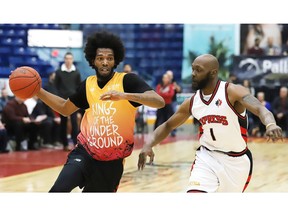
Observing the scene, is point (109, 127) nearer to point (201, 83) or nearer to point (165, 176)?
point (201, 83)

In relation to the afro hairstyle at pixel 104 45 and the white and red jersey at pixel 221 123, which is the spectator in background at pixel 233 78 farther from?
the white and red jersey at pixel 221 123

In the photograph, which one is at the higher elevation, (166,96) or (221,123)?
(221,123)

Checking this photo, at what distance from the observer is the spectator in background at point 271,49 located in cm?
1770

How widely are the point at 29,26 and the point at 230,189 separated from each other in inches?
464

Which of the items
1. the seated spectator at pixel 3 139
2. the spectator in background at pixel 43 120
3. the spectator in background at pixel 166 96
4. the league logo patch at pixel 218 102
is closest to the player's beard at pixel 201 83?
the league logo patch at pixel 218 102

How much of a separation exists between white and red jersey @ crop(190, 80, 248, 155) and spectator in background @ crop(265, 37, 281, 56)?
12.8m

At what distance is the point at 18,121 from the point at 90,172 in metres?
7.76

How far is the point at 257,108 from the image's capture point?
4.82 m

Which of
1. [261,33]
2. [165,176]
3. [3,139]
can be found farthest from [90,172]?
[261,33]

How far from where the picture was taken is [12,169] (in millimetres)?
10195

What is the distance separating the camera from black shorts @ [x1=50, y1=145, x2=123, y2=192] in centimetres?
508

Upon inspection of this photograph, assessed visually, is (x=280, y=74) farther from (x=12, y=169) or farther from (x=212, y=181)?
(x=212, y=181)

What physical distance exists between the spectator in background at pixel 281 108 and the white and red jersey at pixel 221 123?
1149 cm

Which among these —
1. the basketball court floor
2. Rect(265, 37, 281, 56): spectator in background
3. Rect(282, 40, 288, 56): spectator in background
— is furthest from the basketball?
Rect(282, 40, 288, 56): spectator in background
